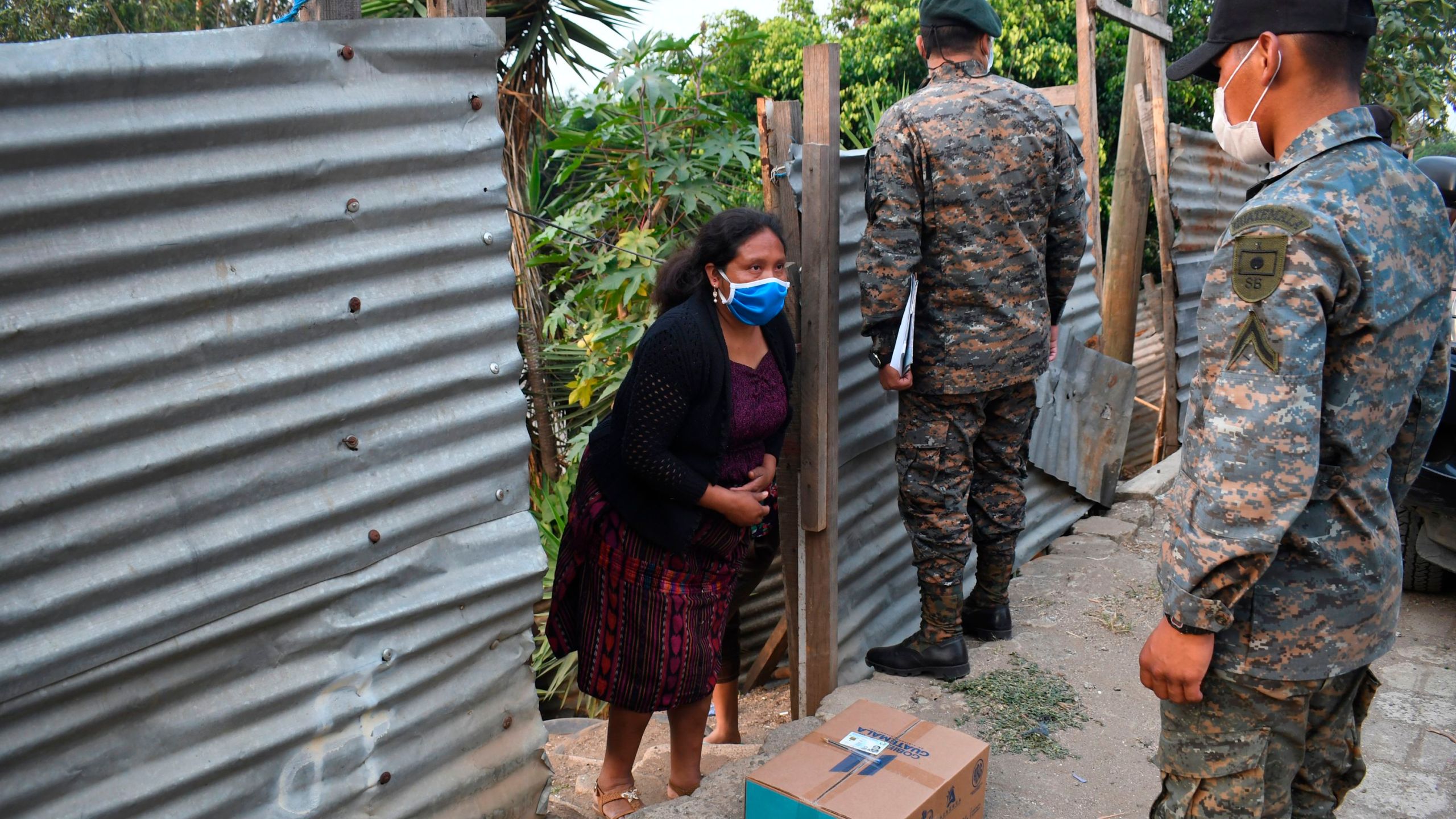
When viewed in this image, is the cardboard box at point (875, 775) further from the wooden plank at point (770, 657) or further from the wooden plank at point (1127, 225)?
the wooden plank at point (1127, 225)

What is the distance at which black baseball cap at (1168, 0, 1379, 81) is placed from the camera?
174cm

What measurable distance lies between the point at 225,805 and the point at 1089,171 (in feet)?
16.8

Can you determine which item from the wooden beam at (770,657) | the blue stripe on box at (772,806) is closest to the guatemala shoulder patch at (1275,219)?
the blue stripe on box at (772,806)

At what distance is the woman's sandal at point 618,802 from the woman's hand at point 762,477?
1008 millimetres

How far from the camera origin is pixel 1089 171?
5.62 m

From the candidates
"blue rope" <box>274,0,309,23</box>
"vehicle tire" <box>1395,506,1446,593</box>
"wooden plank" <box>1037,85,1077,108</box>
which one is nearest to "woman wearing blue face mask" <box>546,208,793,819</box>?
"blue rope" <box>274,0,309,23</box>

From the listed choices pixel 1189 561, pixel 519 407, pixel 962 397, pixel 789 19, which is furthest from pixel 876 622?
pixel 789 19

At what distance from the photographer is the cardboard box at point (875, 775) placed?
241 cm

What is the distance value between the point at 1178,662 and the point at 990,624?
2.08 meters

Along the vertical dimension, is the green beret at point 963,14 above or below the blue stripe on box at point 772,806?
above

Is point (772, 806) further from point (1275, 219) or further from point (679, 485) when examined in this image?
point (1275, 219)

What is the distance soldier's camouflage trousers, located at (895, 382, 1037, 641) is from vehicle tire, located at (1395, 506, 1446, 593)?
225 centimetres

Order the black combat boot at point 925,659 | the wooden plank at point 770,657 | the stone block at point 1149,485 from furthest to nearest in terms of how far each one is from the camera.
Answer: the stone block at point 1149,485 → the wooden plank at point 770,657 → the black combat boot at point 925,659

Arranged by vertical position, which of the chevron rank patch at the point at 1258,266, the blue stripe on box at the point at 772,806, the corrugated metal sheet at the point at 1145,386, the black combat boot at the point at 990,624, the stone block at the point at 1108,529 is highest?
the chevron rank patch at the point at 1258,266
